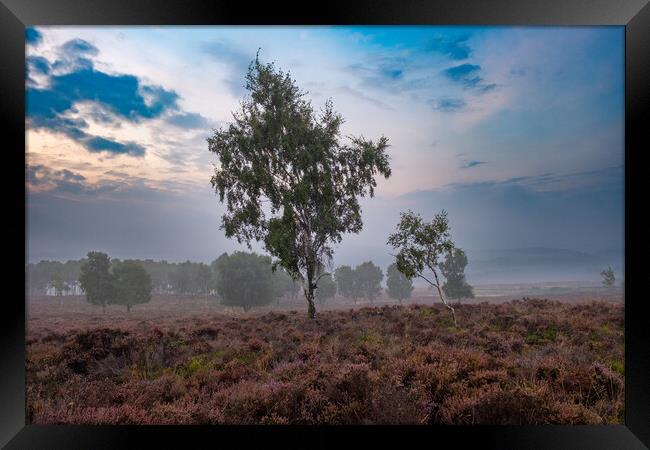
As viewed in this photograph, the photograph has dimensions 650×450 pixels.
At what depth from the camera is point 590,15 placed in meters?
4.75

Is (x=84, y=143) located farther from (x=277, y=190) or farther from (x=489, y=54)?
(x=489, y=54)

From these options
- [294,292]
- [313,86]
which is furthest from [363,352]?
[294,292]

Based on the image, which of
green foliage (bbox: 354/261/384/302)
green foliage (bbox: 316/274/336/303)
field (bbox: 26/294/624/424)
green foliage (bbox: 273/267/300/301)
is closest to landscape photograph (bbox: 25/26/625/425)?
field (bbox: 26/294/624/424)

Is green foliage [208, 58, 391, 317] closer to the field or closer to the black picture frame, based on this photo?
the field

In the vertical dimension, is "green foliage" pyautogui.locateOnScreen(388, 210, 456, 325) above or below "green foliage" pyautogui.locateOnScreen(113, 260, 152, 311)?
above

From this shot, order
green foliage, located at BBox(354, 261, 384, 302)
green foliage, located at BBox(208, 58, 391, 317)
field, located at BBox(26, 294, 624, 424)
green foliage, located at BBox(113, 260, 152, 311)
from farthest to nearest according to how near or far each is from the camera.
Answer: green foliage, located at BBox(354, 261, 384, 302) < green foliage, located at BBox(113, 260, 152, 311) < green foliage, located at BBox(208, 58, 391, 317) < field, located at BBox(26, 294, 624, 424)

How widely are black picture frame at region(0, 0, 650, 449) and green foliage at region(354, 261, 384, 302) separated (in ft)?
116

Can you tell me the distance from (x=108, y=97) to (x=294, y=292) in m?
35.1

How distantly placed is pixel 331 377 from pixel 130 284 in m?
28.9

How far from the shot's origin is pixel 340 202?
13.2 meters

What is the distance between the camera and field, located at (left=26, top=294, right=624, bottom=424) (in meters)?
4.88

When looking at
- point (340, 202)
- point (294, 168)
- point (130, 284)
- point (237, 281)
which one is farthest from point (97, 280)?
point (340, 202)

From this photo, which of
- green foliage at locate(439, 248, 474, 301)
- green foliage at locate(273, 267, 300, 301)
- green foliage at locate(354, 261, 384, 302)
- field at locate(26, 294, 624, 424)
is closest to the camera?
field at locate(26, 294, 624, 424)

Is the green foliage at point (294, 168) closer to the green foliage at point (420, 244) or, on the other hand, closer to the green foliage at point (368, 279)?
the green foliage at point (420, 244)
